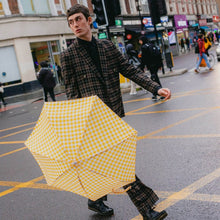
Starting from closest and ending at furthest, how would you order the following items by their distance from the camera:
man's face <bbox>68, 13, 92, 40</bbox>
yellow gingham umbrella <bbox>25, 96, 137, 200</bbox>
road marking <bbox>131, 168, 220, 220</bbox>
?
1. yellow gingham umbrella <bbox>25, 96, 137, 200</bbox>
2. man's face <bbox>68, 13, 92, 40</bbox>
3. road marking <bbox>131, 168, 220, 220</bbox>

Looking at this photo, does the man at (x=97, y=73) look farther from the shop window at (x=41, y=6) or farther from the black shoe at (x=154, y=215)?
the shop window at (x=41, y=6)

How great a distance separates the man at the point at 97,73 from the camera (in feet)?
10.1

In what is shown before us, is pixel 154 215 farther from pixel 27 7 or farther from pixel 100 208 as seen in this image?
pixel 27 7

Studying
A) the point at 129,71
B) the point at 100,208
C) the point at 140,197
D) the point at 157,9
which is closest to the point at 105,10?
the point at 157,9

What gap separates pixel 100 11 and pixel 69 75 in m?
8.59

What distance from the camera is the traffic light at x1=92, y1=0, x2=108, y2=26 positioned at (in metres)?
11.3

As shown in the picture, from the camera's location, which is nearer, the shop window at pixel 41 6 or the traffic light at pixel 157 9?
the traffic light at pixel 157 9

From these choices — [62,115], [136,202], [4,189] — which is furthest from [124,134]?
[4,189]

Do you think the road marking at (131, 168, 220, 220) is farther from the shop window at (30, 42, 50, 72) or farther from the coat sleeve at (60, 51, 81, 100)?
the shop window at (30, 42, 50, 72)

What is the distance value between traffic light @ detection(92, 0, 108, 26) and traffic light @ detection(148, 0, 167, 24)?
5412mm

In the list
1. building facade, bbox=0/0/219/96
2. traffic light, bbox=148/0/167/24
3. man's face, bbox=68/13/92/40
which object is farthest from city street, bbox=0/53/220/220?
building facade, bbox=0/0/219/96

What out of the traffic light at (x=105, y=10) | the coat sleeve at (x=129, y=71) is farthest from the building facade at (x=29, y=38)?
the coat sleeve at (x=129, y=71)

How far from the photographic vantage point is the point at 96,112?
250 cm

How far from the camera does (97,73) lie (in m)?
3.21
